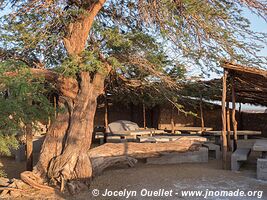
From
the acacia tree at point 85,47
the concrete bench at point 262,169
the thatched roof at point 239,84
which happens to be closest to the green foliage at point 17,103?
the acacia tree at point 85,47

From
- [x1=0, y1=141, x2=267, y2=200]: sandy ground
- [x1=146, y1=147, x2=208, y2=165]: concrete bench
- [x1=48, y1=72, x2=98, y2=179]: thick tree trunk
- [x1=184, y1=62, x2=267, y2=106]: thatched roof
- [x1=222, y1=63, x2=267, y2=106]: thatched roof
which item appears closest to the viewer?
[x1=0, y1=141, x2=267, y2=200]: sandy ground

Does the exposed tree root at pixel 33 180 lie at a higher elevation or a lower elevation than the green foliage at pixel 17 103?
lower

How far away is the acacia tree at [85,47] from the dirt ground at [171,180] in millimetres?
524

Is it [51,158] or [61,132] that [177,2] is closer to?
[61,132]

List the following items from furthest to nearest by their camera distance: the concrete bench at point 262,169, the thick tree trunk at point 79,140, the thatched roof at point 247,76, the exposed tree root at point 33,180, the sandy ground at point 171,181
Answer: the thatched roof at point 247,76, the concrete bench at point 262,169, the thick tree trunk at point 79,140, the exposed tree root at point 33,180, the sandy ground at point 171,181

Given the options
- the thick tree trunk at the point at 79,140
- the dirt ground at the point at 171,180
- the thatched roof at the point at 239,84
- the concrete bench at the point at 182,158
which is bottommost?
the dirt ground at the point at 171,180

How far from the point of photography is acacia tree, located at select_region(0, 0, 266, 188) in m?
6.18

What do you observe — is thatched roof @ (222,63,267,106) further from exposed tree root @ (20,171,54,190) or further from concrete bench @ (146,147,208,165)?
exposed tree root @ (20,171,54,190)

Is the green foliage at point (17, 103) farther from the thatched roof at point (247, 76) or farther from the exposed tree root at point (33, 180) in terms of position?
the thatched roof at point (247, 76)

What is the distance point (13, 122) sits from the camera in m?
3.71

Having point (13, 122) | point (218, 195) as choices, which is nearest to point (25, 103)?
point (13, 122)

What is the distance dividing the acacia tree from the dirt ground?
20.6 inches

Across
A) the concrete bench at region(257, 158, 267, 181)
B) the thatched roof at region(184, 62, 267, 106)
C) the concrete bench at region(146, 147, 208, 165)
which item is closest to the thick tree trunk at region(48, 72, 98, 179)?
the concrete bench at region(146, 147, 208, 165)

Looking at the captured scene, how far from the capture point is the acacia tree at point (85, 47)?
618 cm
